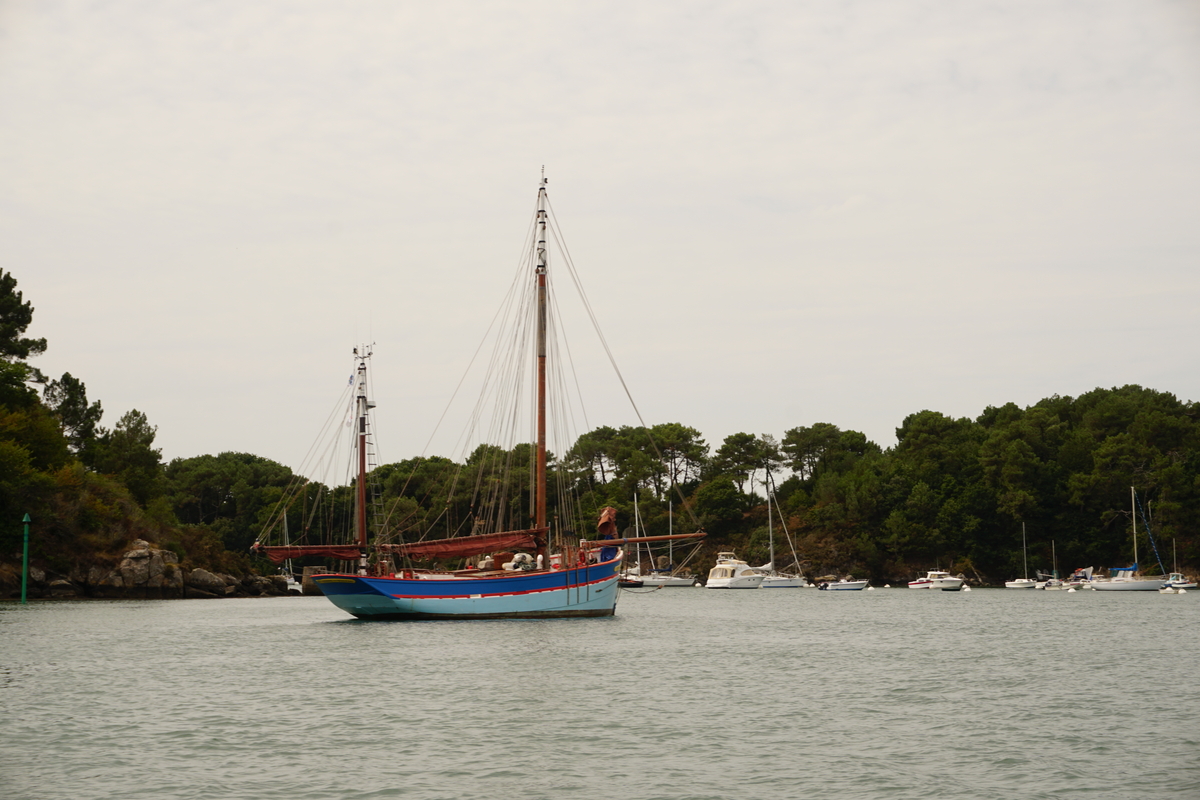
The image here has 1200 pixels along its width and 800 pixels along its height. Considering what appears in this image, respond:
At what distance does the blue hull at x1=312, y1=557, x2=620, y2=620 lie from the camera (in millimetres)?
61031

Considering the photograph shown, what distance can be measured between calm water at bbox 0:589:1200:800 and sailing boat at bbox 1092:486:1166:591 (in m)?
72.2

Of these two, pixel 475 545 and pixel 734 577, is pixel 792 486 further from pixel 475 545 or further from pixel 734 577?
pixel 475 545

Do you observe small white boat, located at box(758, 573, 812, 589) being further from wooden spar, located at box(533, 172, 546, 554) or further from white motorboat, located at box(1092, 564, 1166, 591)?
wooden spar, located at box(533, 172, 546, 554)

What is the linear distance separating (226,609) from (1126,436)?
4409 inches

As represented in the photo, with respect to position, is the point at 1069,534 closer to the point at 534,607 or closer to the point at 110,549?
the point at 534,607

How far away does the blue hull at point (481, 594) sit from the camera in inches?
2403

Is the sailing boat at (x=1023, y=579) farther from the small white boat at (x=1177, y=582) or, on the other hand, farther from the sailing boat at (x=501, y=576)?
the sailing boat at (x=501, y=576)

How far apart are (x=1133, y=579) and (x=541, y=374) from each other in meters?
87.2

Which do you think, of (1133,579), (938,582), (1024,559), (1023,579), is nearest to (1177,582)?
(1133,579)

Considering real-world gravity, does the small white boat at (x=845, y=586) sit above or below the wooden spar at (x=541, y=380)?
below

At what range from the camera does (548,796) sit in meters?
20.2

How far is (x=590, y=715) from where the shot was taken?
29062 mm

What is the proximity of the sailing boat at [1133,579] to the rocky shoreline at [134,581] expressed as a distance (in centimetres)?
9914

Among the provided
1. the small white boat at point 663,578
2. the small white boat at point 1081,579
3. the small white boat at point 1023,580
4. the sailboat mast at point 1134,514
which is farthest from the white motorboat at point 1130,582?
→ the small white boat at point 663,578
